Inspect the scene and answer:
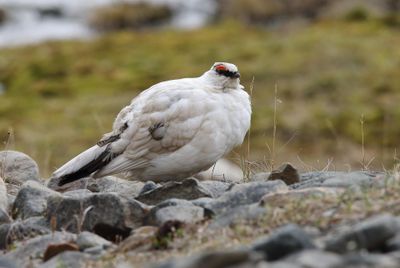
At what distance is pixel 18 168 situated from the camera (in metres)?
8.85

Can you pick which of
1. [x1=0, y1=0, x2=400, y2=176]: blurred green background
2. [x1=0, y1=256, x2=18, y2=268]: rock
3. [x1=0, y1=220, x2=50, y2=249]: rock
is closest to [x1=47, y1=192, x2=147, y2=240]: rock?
[x1=0, y1=220, x2=50, y2=249]: rock

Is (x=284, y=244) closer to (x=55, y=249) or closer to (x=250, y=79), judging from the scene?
(x=55, y=249)

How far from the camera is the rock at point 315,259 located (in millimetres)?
4105

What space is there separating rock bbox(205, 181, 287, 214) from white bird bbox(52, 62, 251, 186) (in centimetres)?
148

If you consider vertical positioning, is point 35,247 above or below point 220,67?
below

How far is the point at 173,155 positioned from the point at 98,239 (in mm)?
2021

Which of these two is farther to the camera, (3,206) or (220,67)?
(220,67)

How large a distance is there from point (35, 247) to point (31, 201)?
116 centimetres

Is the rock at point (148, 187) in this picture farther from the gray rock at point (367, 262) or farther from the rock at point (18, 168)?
the gray rock at point (367, 262)

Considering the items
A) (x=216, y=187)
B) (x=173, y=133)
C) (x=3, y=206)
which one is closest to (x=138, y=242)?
(x=3, y=206)

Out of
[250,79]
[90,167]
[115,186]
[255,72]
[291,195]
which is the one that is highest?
Result: [291,195]

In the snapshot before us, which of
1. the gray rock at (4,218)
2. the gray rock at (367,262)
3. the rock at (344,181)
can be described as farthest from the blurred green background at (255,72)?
the gray rock at (367,262)

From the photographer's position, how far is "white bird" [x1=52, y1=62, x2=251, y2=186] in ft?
25.6

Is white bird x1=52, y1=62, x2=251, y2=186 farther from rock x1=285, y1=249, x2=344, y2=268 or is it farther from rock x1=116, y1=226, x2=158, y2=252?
rock x1=285, y1=249, x2=344, y2=268
